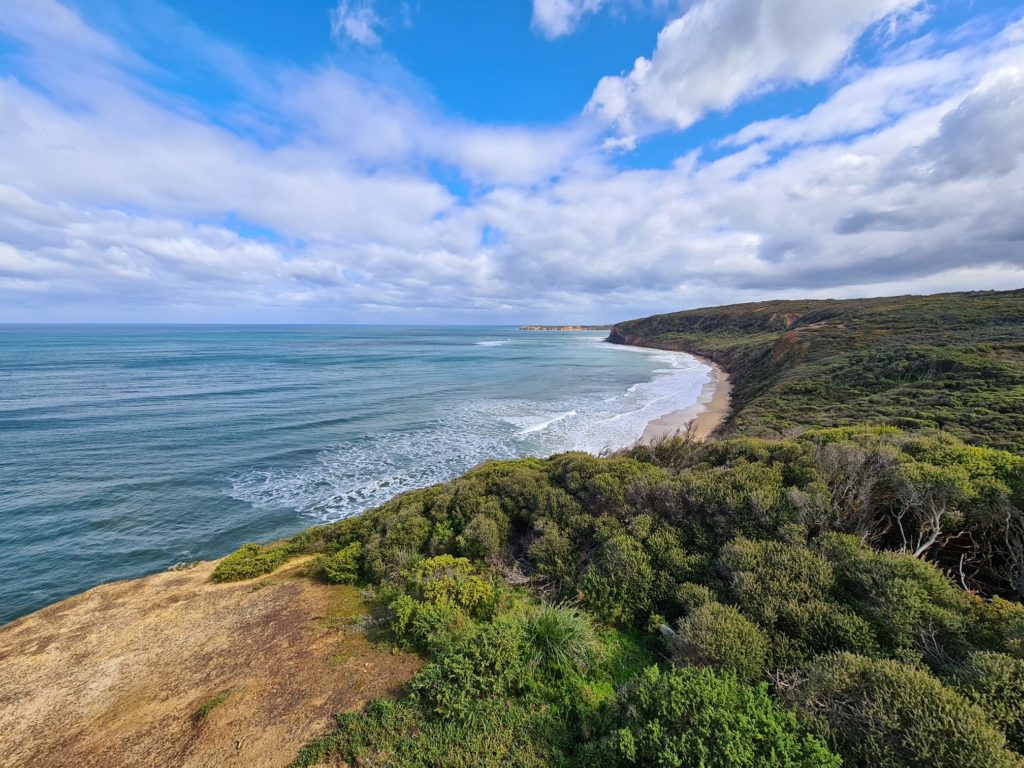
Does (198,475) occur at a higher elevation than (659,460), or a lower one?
lower

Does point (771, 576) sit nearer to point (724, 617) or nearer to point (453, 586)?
point (724, 617)

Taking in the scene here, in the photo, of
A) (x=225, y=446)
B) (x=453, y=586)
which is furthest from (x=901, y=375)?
(x=225, y=446)

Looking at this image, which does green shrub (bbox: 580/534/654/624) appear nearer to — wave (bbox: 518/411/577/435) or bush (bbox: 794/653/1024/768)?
bush (bbox: 794/653/1024/768)

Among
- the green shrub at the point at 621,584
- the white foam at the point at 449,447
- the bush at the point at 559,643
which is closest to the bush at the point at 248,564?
the white foam at the point at 449,447

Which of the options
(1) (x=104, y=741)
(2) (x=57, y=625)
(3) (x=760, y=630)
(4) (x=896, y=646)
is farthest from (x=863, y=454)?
(2) (x=57, y=625)

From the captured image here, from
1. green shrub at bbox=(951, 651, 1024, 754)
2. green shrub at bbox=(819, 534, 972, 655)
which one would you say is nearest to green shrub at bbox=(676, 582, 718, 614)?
green shrub at bbox=(819, 534, 972, 655)

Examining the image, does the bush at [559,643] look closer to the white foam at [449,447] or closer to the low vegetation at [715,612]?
the low vegetation at [715,612]

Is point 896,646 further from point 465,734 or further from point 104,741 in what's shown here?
point 104,741
